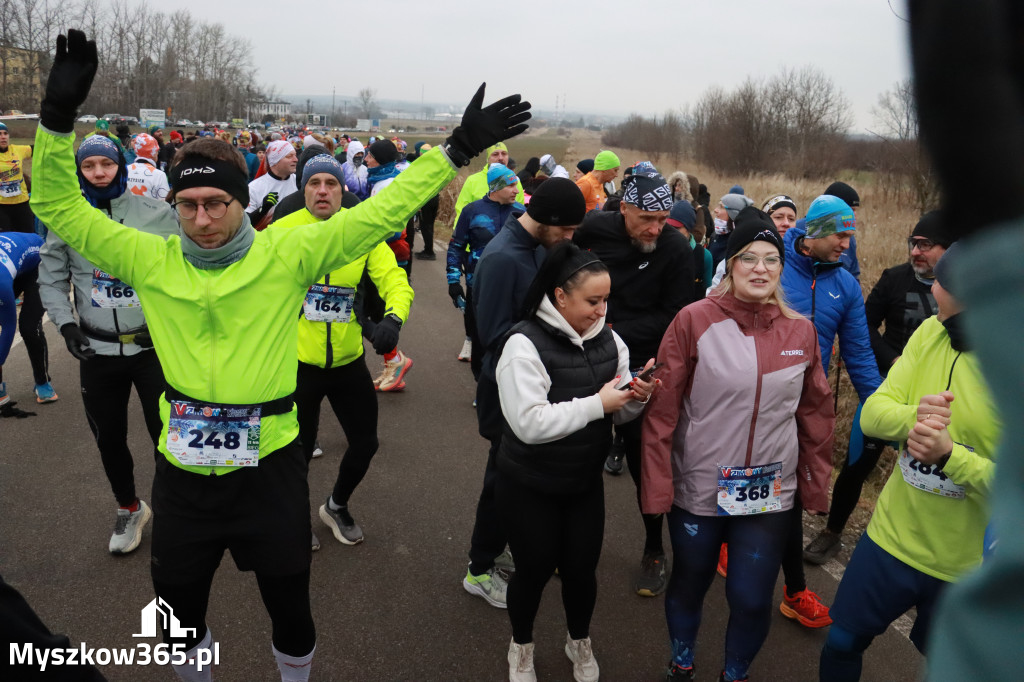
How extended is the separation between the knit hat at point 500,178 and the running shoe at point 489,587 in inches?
151

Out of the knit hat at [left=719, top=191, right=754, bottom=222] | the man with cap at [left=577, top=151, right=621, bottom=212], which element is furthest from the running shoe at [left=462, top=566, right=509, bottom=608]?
the man with cap at [left=577, top=151, right=621, bottom=212]

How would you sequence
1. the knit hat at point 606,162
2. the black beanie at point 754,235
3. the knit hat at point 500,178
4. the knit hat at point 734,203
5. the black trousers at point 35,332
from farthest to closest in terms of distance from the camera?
the knit hat at point 606,162
the knit hat at point 734,203
the knit hat at point 500,178
the black trousers at point 35,332
the black beanie at point 754,235

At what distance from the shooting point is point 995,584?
0.63m

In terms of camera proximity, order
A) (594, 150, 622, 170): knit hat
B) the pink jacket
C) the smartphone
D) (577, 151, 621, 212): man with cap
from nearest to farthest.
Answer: the smartphone → the pink jacket → (577, 151, 621, 212): man with cap → (594, 150, 622, 170): knit hat

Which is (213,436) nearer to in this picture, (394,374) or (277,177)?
(394,374)

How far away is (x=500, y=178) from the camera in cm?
671

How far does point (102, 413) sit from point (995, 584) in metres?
4.25

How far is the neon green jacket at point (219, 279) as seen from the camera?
2.51 m

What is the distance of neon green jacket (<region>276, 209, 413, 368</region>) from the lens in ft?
13.0

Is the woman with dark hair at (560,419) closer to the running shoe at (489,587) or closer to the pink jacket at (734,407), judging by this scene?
the pink jacket at (734,407)

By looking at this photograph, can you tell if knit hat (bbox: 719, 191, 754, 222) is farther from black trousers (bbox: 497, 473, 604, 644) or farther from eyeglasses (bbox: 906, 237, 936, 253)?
black trousers (bbox: 497, 473, 604, 644)

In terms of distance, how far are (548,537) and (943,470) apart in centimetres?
152

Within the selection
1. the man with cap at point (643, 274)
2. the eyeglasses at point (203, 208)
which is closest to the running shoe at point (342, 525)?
the man with cap at point (643, 274)

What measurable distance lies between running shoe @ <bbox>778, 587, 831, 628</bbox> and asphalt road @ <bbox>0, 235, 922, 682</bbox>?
0.05 metres
